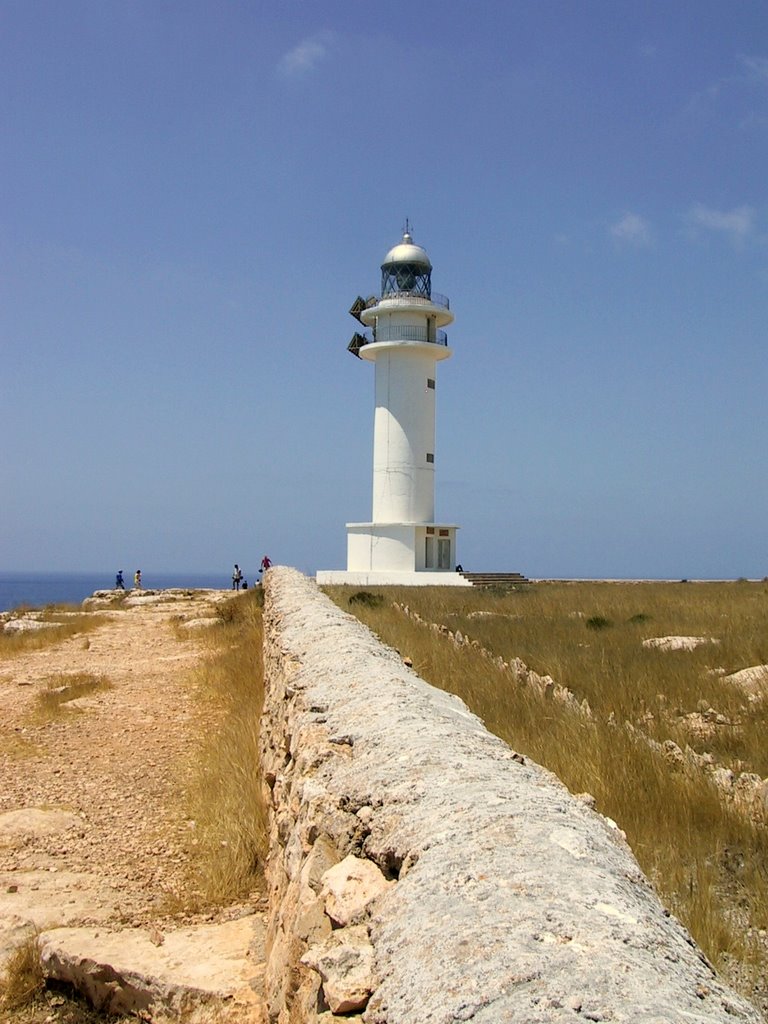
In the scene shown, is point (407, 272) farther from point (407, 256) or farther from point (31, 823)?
point (31, 823)

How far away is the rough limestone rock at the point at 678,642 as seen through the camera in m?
10.4

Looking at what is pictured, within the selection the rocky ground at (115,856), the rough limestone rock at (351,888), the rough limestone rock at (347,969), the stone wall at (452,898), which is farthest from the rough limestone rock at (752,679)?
the rough limestone rock at (347,969)

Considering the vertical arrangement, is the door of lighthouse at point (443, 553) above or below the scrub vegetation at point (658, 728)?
above

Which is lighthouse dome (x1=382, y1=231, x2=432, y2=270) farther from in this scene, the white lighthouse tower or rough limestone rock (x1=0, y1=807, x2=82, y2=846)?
rough limestone rock (x1=0, y1=807, x2=82, y2=846)

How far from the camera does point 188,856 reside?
5680 mm

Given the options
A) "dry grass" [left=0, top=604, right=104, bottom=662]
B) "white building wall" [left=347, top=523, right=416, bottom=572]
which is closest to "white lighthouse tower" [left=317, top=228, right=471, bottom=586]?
"white building wall" [left=347, top=523, right=416, bottom=572]

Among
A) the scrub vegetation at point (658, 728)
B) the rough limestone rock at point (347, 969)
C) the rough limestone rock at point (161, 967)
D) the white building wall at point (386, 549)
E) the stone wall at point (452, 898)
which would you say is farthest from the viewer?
the white building wall at point (386, 549)

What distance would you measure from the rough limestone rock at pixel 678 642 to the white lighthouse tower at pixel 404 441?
78.3 ft

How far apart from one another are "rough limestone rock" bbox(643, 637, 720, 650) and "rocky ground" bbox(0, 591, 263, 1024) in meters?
5.38

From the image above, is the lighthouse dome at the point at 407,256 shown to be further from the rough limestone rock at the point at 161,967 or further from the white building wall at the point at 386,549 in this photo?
the rough limestone rock at the point at 161,967

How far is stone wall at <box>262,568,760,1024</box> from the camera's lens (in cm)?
175

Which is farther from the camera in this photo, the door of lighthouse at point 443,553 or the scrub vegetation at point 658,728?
the door of lighthouse at point 443,553

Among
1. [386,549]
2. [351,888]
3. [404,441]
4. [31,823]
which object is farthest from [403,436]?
[351,888]

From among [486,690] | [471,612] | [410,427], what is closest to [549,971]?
[486,690]
